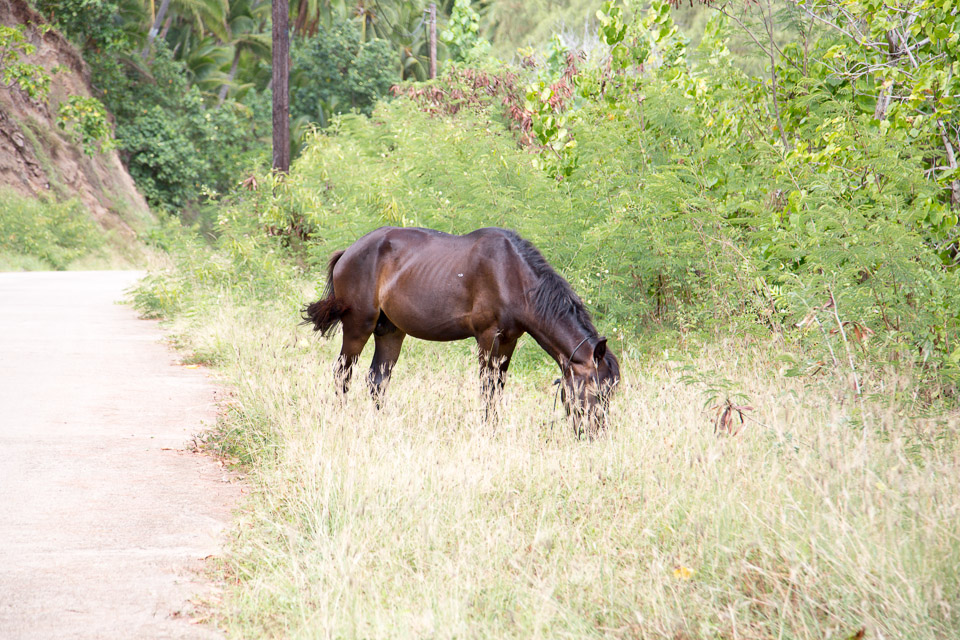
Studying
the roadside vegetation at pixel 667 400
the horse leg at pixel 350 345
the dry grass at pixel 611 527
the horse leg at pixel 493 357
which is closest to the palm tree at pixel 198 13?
the roadside vegetation at pixel 667 400

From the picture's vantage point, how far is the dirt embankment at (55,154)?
32375 millimetres

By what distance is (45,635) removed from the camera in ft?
12.4

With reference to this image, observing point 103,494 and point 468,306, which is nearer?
point 103,494

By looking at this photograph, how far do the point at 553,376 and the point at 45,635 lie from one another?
631cm

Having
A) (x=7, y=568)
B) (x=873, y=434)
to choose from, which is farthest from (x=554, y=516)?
(x=7, y=568)

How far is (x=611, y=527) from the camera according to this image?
4383 millimetres

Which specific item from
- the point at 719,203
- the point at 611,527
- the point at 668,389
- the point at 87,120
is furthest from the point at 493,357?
the point at 87,120

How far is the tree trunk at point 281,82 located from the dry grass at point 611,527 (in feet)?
43.7

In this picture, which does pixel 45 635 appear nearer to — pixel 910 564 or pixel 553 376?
pixel 910 564

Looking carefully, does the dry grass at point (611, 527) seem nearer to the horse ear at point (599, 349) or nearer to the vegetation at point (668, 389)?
the vegetation at point (668, 389)

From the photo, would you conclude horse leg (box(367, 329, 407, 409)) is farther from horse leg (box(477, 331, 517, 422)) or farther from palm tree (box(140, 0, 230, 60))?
palm tree (box(140, 0, 230, 60))

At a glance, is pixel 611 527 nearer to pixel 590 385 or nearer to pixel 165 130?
pixel 590 385

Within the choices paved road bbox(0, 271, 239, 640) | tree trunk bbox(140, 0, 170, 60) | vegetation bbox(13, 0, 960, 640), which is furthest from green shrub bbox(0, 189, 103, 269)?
paved road bbox(0, 271, 239, 640)

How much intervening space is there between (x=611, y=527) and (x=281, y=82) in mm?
16402
